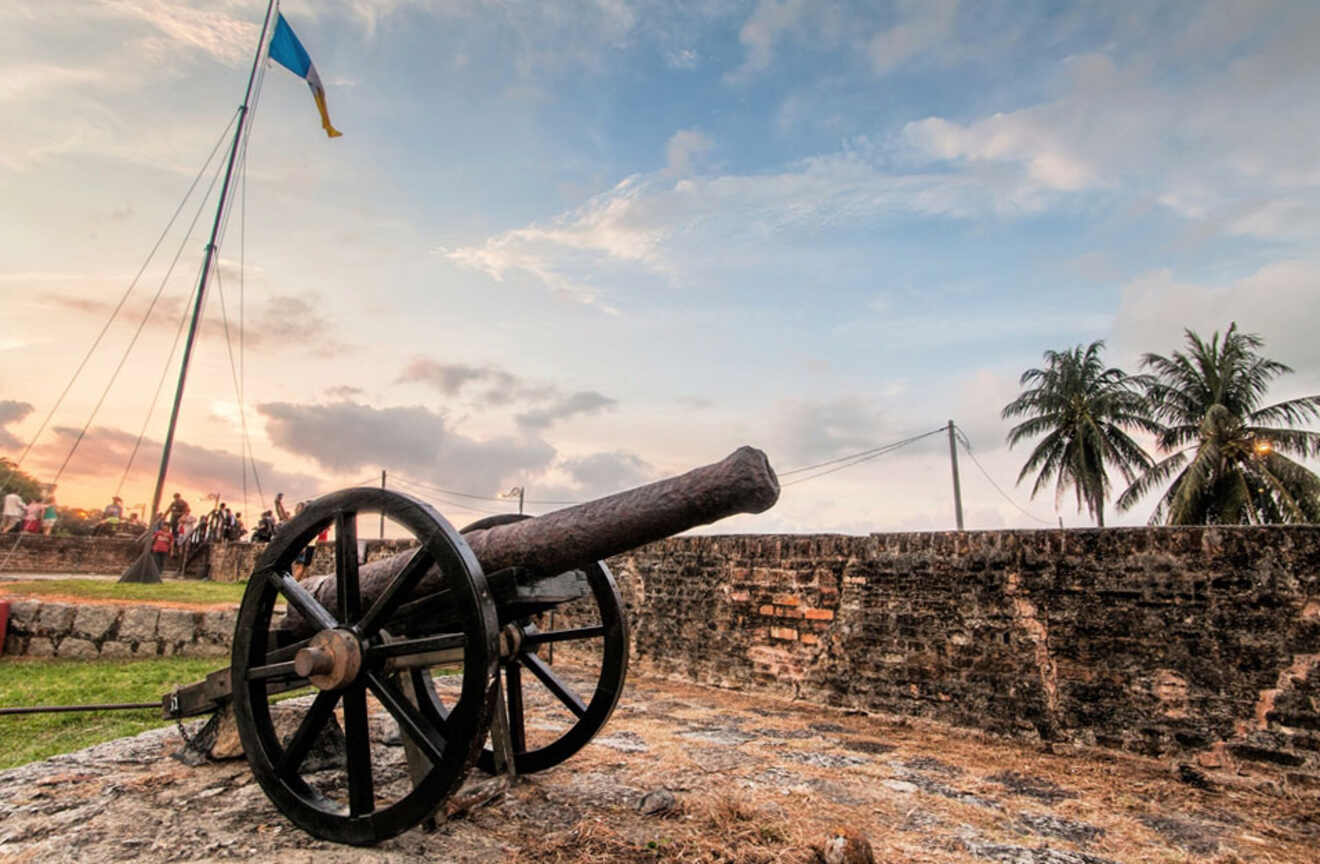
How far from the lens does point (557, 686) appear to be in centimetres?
386

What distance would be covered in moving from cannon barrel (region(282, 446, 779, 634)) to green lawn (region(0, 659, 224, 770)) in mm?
2975

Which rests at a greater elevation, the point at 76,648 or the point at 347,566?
the point at 347,566

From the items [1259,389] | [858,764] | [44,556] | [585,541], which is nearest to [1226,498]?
[1259,389]

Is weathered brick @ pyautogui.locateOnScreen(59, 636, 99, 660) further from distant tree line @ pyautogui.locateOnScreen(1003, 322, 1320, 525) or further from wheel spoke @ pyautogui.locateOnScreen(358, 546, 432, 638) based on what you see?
distant tree line @ pyautogui.locateOnScreen(1003, 322, 1320, 525)

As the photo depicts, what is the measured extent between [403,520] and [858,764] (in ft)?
10.2

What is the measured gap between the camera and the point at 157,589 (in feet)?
35.8

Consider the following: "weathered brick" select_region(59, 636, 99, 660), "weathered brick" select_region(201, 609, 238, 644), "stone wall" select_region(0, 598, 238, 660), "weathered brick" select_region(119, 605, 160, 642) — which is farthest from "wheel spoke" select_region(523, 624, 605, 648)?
"weathered brick" select_region(59, 636, 99, 660)

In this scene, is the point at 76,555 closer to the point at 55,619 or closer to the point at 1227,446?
the point at 55,619

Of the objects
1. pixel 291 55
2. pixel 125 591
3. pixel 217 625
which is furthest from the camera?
pixel 291 55

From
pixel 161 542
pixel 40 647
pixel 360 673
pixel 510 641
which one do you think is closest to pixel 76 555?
pixel 161 542

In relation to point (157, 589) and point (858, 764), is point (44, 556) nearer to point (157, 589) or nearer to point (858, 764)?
point (157, 589)

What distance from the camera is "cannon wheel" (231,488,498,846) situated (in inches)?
105

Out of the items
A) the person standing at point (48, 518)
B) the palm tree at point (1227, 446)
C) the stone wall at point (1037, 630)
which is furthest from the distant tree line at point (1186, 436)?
the person standing at point (48, 518)

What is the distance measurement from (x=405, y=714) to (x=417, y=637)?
0.42m
